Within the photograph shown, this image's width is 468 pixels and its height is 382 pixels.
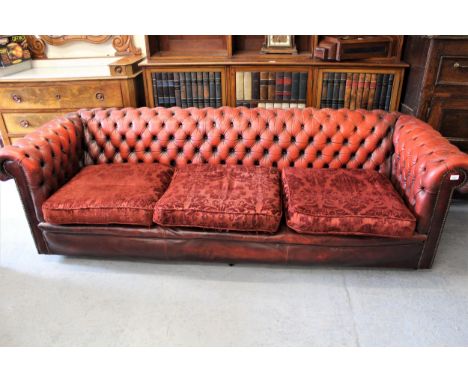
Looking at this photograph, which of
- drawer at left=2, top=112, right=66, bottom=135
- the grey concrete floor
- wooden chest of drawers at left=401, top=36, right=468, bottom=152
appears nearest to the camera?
the grey concrete floor

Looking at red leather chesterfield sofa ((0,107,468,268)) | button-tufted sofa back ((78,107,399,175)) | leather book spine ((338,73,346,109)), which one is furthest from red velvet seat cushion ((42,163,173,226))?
leather book spine ((338,73,346,109))

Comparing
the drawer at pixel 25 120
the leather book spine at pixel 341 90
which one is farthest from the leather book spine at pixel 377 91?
the drawer at pixel 25 120

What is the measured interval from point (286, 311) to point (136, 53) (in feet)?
8.21

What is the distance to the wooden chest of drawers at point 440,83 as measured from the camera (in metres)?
2.36

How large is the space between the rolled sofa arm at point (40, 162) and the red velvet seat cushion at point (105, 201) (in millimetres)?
77

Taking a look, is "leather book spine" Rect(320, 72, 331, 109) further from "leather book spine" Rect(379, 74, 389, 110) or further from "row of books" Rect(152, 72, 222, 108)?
"row of books" Rect(152, 72, 222, 108)

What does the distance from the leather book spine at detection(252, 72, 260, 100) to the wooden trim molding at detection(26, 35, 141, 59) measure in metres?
1.09

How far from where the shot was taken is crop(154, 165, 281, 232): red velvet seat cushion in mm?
1896

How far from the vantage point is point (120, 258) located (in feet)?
7.16

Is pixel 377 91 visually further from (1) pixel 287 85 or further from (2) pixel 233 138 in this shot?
(2) pixel 233 138

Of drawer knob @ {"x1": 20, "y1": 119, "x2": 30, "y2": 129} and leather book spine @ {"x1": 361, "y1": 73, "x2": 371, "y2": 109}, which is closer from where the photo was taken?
leather book spine @ {"x1": 361, "y1": 73, "x2": 371, "y2": 109}

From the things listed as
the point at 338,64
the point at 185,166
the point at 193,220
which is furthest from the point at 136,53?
the point at 193,220

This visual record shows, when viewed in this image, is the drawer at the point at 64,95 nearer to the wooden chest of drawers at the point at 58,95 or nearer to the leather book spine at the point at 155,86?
the wooden chest of drawers at the point at 58,95
